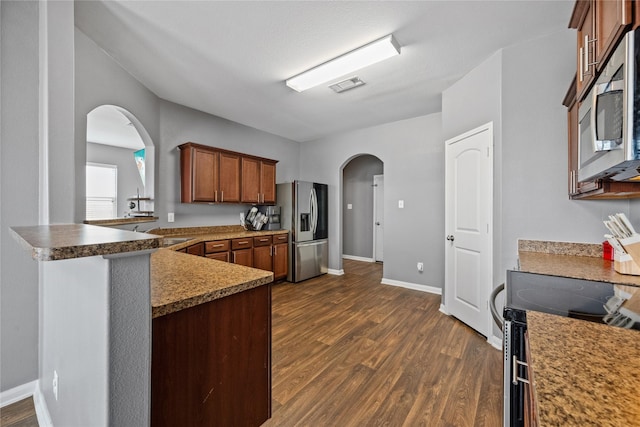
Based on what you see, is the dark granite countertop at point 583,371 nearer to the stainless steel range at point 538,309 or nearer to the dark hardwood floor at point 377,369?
the stainless steel range at point 538,309

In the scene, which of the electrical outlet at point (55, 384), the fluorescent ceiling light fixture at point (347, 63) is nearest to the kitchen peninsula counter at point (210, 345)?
the electrical outlet at point (55, 384)

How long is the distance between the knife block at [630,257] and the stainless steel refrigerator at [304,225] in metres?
3.59

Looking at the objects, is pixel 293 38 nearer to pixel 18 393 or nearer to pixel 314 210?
pixel 314 210

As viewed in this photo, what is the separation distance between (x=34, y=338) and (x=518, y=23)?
4.08 metres

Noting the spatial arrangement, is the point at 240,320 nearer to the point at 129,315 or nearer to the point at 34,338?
the point at 129,315

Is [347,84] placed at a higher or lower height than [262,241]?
higher

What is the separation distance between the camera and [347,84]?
295 centimetres

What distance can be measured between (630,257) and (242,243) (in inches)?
143

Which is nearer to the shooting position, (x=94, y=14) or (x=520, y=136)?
(x=94, y=14)

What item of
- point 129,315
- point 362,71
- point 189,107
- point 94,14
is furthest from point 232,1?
point 189,107

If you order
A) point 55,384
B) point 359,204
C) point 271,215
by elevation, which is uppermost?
point 359,204

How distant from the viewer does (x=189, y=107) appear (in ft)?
12.1

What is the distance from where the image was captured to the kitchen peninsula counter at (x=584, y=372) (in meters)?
0.44

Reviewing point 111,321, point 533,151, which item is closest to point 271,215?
point 533,151
